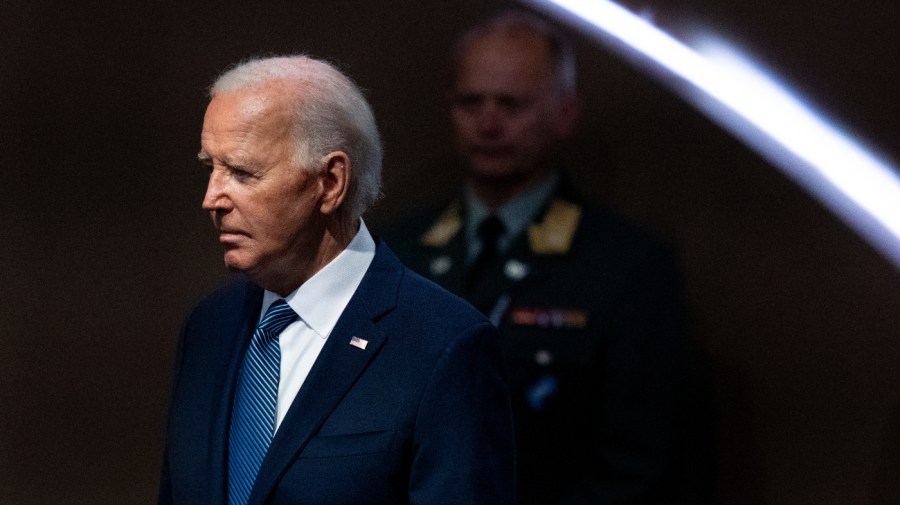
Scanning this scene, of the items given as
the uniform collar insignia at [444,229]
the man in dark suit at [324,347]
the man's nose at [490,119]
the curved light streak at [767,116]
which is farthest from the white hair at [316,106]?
the curved light streak at [767,116]

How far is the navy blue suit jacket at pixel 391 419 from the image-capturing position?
1.38 metres

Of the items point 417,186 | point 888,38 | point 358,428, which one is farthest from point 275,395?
point 888,38

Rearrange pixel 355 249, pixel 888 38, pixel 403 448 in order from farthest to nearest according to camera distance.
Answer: pixel 888 38 < pixel 355 249 < pixel 403 448

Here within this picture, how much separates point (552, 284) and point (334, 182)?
30.0 inches

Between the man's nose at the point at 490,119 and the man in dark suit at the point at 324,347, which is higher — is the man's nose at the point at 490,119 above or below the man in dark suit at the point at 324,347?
above

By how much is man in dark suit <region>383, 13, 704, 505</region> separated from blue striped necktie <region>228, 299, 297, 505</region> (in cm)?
63

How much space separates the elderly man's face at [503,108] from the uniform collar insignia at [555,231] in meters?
0.08

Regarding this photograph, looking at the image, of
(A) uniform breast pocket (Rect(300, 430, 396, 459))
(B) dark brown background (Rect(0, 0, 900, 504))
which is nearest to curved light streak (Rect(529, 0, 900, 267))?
(B) dark brown background (Rect(0, 0, 900, 504))

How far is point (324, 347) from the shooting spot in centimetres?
143

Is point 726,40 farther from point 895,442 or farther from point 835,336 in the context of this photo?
point 895,442

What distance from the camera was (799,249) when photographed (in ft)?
7.43

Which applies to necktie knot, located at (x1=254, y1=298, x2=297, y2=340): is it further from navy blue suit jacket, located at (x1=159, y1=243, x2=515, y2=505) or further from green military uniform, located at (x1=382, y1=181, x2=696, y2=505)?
green military uniform, located at (x1=382, y1=181, x2=696, y2=505)

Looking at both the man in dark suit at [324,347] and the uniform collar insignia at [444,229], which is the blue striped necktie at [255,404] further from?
the uniform collar insignia at [444,229]

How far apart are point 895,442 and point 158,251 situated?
4.86ft
